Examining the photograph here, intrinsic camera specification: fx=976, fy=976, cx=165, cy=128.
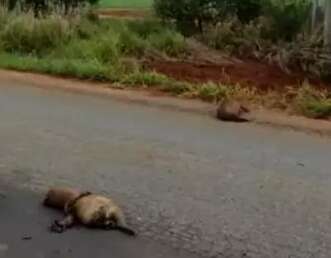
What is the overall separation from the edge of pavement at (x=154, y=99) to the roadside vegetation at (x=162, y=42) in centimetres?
22

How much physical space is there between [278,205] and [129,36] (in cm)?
843

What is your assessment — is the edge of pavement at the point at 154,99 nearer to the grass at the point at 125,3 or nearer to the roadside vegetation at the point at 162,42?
the roadside vegetation at the point at 162,42

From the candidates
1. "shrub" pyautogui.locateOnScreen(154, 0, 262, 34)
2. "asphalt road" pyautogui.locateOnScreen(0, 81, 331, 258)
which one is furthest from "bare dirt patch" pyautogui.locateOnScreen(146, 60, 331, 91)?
"shrub" pyautogui.locateOnScreen(154, 0, 262, 34)

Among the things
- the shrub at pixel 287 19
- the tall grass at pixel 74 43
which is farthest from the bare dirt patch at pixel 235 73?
the shrub at pixel 287 19

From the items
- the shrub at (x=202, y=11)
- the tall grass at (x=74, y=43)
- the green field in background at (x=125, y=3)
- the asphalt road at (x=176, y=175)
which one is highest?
the asphalt road at (x=176, y=175)

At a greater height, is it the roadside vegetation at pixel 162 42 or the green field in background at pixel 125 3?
the roadside vegetation at pixel 162 42

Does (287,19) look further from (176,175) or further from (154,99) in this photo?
(176,175)

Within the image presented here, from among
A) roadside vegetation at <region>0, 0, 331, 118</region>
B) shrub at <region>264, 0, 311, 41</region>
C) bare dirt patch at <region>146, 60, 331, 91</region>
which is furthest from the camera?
shrub at <region>264, 0, 311, 41</region>

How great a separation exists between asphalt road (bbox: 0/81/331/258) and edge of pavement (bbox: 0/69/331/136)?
1.19ft

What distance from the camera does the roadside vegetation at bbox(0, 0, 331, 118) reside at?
475 inches

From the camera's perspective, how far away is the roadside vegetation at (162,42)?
475 inches

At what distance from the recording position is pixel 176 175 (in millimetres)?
7664

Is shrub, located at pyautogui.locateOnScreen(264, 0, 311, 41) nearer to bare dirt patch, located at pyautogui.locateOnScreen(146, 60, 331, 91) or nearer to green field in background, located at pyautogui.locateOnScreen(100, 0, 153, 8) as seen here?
bare dirt patch, located at pyautogui.locateOnScreen(146, 60, 331, 91)

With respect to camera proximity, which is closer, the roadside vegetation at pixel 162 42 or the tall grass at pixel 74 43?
the roadside vegetation at pixel 162 42
